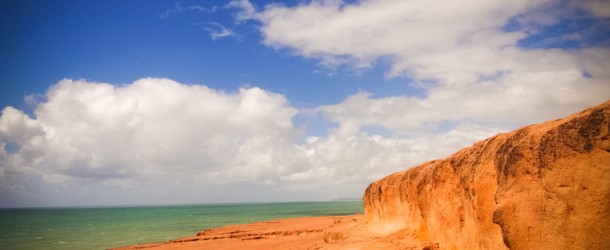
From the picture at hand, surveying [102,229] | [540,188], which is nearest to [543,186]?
[540,188]

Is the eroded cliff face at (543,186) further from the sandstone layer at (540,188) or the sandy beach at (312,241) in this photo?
the sandy beach at (312,241)

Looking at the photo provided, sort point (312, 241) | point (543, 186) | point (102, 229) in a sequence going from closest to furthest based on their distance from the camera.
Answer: point (543, 186) → point (312, 241) → point (102, 229)

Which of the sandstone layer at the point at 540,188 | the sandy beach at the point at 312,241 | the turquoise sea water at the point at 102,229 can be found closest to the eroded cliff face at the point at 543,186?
the sandstone layer at the point at 540,188

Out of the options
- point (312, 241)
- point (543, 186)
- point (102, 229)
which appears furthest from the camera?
point (102, 229)

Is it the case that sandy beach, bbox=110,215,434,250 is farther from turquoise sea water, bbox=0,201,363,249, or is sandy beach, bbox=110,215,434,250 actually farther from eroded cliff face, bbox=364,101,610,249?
turquoise sea water, bbox=0,201,363,249

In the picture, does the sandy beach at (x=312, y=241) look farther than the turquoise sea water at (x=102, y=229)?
No

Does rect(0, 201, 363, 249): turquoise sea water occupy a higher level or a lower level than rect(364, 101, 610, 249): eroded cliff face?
lower

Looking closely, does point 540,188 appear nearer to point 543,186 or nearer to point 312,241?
point 543,186

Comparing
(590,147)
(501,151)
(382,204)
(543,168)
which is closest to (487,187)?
(501,151)

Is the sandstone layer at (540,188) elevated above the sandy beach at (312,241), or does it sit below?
above

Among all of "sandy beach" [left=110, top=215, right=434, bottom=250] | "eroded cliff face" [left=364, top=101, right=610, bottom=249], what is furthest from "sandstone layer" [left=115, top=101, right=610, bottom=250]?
"sandy beach" [left=110, top=215, right=434, bottom=250]

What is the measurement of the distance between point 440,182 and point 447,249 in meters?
2.32

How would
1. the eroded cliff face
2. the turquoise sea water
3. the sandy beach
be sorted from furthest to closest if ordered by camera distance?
1. the turquoise sea water
2. the sandy beach
3. the eroded cliff face

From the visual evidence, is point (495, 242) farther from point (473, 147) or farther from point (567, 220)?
point (473, 147)
